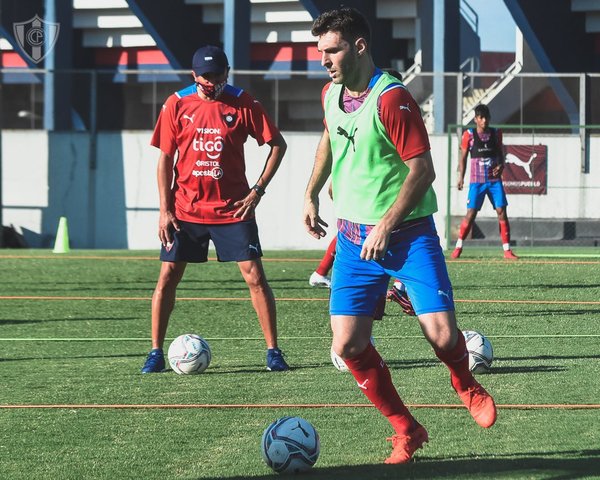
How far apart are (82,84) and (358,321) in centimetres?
2252

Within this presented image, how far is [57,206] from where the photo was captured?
2762cm

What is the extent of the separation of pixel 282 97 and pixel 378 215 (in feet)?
69.1

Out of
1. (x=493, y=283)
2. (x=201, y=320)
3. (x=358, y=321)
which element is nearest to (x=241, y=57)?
(x=493, y=283)

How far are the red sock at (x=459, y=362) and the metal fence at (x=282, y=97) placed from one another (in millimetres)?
19914

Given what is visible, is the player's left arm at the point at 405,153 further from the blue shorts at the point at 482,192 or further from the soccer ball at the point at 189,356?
the blue shorts at the point at 482,192

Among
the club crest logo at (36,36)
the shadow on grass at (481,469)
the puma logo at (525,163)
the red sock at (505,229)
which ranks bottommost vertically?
the shadow on grass at (481,469)

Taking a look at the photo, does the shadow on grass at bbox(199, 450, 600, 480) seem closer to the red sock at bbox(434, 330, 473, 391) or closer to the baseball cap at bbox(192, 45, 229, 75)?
the red sock at bbox(434, 330, 473, 391)

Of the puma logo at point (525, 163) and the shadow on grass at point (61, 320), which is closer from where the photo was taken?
the shadow on grass at point (61, 320)

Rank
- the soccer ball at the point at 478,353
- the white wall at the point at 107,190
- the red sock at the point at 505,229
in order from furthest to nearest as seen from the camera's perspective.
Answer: the white wall at the point at 107,190 < the red sock at the point at 505,229 < the soccer ball at the point at 478,353

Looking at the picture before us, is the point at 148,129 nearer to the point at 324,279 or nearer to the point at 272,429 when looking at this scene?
the point at 324,279

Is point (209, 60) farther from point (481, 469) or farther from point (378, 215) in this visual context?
point (481, 469)

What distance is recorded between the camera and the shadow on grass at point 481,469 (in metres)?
5.44

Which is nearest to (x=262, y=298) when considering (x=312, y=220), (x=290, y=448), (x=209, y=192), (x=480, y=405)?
(x=209, y=192)

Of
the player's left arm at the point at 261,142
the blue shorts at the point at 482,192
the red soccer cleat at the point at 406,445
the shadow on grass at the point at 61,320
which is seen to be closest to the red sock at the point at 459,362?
the red soccer cleat at the point at 406,445
